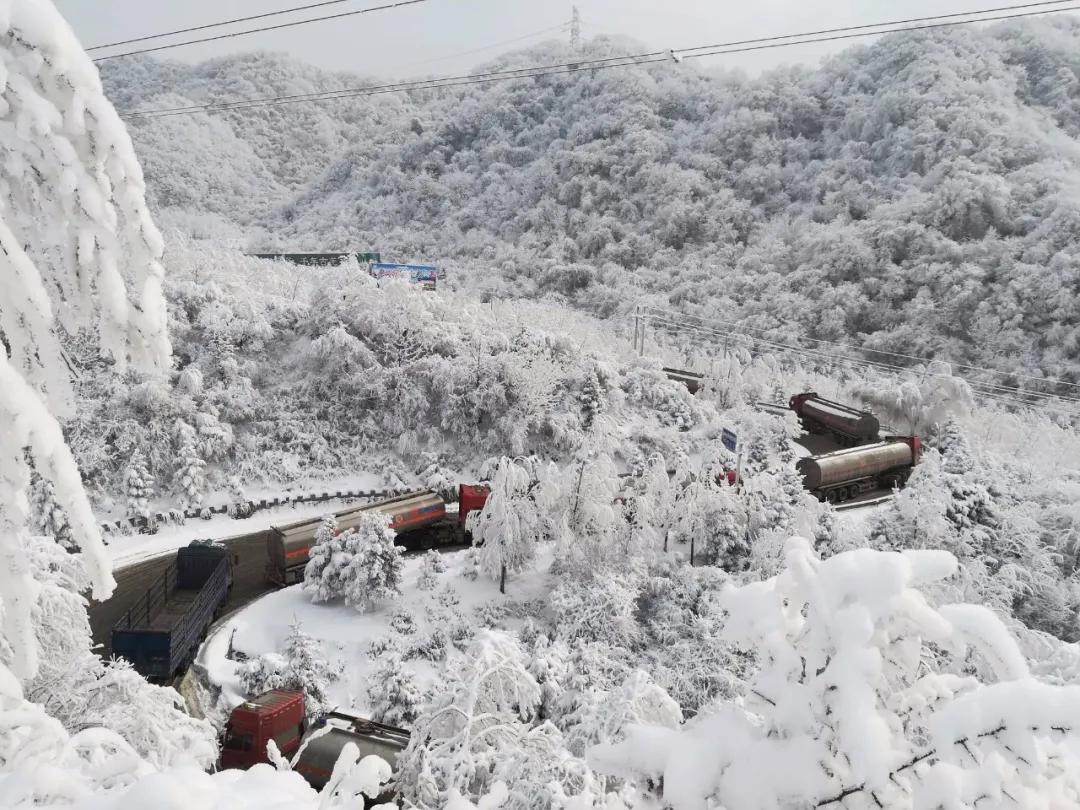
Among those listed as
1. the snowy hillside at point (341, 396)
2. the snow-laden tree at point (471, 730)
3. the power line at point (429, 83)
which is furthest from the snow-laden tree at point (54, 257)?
the snowy hillside at point (341, 396)

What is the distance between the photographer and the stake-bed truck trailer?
627 inches

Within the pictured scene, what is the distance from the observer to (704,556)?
971 inches

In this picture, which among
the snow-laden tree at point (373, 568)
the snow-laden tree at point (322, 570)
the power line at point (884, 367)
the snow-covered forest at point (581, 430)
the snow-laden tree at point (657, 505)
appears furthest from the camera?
the power line at point (884, 367)

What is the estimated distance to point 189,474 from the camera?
28.6 meters

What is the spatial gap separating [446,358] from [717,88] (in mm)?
81989

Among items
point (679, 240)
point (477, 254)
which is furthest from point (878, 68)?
point (477, 254)

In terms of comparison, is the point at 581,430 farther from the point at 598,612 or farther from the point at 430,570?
the point at 598,612

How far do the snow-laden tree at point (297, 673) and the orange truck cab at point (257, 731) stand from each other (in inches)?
51.5

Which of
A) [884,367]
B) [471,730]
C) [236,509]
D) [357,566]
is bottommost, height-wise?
[884,367]

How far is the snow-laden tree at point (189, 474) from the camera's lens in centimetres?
2831

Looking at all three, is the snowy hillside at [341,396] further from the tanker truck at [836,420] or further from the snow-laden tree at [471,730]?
the snow-laden tree at [471,730]

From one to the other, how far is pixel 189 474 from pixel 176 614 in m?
10.8

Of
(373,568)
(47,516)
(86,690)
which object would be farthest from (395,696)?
(47,516)

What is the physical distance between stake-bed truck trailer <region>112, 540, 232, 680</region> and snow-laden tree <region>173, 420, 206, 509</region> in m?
6.89
